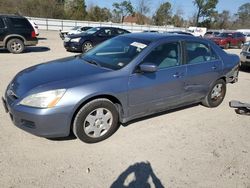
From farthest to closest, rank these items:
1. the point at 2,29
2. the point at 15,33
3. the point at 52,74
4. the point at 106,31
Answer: the point at 106,31
the point at 15,33
the point at 2,29
the point at 52,74

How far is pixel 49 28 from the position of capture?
3816cm

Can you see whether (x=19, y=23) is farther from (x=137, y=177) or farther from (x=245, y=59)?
(x=137, y=177)

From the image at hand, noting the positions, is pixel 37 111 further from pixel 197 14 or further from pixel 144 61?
pixel 197 14

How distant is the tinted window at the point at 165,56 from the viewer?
429 cm

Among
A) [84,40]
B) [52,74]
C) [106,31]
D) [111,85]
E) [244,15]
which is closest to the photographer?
[111,85]

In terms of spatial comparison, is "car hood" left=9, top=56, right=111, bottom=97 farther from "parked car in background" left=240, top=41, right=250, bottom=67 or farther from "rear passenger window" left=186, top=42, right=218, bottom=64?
"parked car in background" left=240, top=41, right=250, bottom=67

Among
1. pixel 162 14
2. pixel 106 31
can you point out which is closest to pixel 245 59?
pixel 106 31

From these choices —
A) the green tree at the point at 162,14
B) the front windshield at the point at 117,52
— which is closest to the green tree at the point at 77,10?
the green tree at the point at 162,14

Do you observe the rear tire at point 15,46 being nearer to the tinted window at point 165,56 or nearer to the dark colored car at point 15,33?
the dark colored car at point 15,33

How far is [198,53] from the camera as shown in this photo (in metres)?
5.05

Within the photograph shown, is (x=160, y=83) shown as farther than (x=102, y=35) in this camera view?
No

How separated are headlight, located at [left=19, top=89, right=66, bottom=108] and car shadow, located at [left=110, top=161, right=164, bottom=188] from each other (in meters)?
1.28

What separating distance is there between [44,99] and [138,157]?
1.49 metres

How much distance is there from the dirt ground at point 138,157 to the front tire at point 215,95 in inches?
34.3
